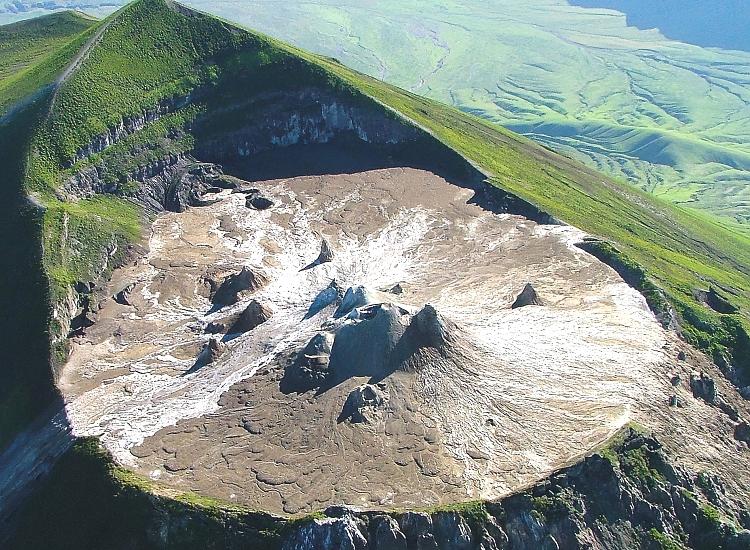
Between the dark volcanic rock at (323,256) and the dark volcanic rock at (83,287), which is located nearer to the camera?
the dark volcanic rock at (83,287)

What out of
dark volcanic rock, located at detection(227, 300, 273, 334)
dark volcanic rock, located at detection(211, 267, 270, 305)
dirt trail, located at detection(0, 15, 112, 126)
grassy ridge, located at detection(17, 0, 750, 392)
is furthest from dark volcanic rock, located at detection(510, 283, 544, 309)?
dirt trail, located at detection(0, 15, 112, 126)

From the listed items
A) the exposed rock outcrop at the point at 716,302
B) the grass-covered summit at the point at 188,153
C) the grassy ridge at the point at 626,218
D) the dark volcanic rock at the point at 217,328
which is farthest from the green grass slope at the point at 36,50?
the exposed rock outcrop at the point at 716,302

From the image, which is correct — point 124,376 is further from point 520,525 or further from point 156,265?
point 520,525

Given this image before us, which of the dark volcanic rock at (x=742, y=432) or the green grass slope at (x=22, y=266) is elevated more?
the dark volcanic rock at (x=742, y=432)

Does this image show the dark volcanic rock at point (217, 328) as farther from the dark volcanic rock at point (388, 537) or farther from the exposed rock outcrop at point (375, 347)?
the dark volcanic rock at point (388, 537)

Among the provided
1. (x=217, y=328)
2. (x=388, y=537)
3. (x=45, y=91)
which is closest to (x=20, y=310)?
(x=217, y=328)
